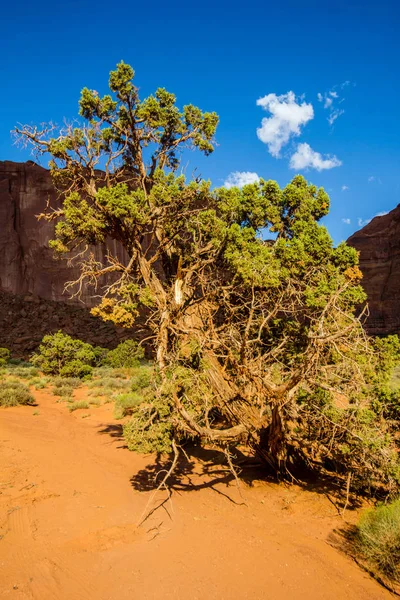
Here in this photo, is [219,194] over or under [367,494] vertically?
over

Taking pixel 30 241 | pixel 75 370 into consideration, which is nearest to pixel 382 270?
pixel 75 370

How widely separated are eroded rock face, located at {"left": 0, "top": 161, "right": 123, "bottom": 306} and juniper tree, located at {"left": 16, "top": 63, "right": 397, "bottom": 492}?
33833 mm

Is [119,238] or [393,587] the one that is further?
[119,238]

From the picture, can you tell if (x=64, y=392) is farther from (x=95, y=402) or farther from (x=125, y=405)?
(x=125, y=405)

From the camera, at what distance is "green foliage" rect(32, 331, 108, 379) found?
19484mm

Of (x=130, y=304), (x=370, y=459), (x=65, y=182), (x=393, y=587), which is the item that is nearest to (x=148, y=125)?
(x=65, y=182)

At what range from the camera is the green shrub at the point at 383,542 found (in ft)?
14.5

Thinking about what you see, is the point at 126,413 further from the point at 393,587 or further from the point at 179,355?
the point at 393,587

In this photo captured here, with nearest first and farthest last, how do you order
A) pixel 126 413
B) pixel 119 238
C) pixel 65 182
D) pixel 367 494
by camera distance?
pixel 367 494 < pixel 119 238 < pixel 65 182 < pixel 126 413

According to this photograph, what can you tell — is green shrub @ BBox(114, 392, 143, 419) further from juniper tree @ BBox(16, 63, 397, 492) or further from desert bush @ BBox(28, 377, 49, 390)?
desert bush @ BBox(28, 377, 49, 390)

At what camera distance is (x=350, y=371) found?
684 cm

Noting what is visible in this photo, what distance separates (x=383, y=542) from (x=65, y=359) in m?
18.8

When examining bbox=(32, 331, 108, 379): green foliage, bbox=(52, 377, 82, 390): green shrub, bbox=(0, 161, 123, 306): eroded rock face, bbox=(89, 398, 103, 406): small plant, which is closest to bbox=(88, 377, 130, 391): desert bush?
bbox=(52, 377, 82, 390): green shrub

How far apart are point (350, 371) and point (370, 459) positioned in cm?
145
